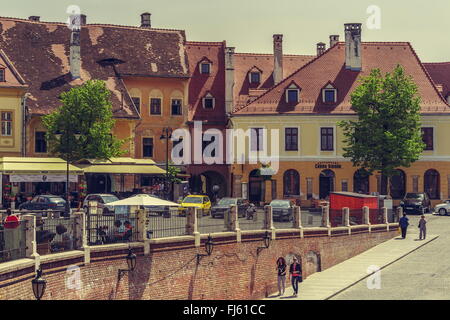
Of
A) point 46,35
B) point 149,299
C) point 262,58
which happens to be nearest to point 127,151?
point 46,35

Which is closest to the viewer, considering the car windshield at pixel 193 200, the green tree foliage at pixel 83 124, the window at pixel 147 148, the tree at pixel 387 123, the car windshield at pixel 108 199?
the car windshield at pixel 108 199

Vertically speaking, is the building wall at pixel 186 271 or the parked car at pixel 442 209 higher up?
the parked car at pixel 442 209

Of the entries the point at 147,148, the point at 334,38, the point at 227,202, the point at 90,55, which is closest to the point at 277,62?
the point at 334,38

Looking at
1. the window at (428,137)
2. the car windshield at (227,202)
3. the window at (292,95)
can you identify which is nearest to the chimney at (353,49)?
the window at (292,95)

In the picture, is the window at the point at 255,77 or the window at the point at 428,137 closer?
the window at the point at 428,137

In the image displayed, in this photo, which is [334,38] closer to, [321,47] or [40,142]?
[321,47]

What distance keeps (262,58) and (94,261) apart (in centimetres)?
4887

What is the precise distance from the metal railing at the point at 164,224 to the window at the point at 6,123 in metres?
27.5

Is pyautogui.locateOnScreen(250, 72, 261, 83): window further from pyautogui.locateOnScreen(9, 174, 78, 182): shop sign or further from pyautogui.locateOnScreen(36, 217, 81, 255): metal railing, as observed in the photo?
pyautogui.locateOnScreen(36, 217, 81, 255): metal railing

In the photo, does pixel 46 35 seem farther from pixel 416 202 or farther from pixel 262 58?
pixel 416 202

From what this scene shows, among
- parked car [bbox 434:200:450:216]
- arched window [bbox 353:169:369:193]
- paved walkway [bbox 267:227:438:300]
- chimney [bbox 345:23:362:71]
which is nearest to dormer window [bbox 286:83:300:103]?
chimney [bbox 345:23:362:71]

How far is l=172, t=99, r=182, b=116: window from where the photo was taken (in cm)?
7444

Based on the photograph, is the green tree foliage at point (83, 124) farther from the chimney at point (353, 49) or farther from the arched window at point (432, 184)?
the arched window at point (432, 184)

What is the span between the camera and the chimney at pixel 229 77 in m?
73.9
